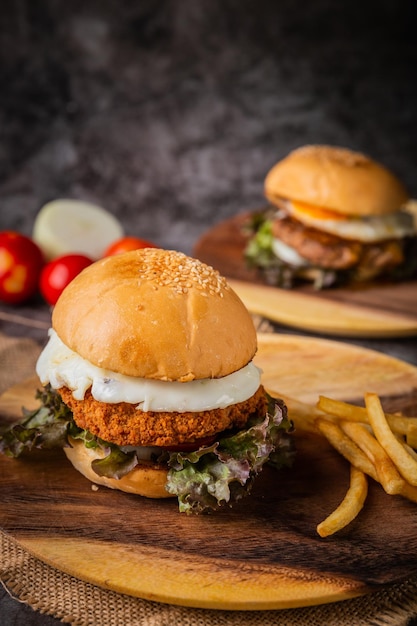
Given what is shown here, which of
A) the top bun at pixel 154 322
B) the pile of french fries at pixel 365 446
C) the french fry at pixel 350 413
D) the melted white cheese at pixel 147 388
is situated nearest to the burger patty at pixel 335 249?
the pile of french fries at pixel 365 446

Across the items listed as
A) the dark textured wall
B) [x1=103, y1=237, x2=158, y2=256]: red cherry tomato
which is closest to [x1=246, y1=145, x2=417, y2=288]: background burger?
[x1=103, y1=237, x2=158, y2=256]: red cherry tomato

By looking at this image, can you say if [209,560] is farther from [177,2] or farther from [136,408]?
[177,2]

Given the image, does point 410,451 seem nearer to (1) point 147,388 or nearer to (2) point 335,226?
(1) point 147,388

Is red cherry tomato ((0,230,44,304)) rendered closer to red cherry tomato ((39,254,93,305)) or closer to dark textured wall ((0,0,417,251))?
red cherry tomato ((39,254,93,305))

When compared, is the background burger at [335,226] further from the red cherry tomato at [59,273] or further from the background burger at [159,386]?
the background burger at [159,386]

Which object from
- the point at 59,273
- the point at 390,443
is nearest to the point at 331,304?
the point at 59,273
